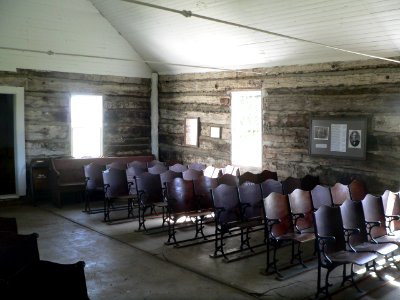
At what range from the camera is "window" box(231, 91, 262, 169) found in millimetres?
9336

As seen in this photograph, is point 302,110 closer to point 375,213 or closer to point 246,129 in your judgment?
point 246,129

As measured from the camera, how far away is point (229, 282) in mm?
5070

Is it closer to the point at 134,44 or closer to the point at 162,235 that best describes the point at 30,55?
the point at 134,44

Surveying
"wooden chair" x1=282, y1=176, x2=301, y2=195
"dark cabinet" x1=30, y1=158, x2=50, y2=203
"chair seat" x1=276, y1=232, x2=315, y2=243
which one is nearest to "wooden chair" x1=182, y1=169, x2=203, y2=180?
"wooden chair" x1=282, y1=176, x2=301, y2=195

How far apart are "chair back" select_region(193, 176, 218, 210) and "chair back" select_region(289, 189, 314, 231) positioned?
1.60 m

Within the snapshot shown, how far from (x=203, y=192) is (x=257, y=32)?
9.83ft

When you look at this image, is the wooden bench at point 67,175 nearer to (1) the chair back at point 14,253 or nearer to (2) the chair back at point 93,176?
(2) the chair back at point 93,176

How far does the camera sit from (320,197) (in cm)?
611

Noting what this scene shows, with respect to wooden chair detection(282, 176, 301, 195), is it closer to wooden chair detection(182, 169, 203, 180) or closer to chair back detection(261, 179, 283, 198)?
chair back detection(261, 179, 283, 198)

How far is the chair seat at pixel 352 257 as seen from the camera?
14.5ft

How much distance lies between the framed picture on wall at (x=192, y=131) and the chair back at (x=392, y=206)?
17.8 ft

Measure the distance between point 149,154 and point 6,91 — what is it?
382 centimetres

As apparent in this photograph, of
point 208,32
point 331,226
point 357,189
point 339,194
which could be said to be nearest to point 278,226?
point 331,226

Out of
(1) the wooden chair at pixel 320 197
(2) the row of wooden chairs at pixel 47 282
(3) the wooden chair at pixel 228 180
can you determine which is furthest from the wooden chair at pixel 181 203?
(2) the row of wooden chairs at pixel 47 282
